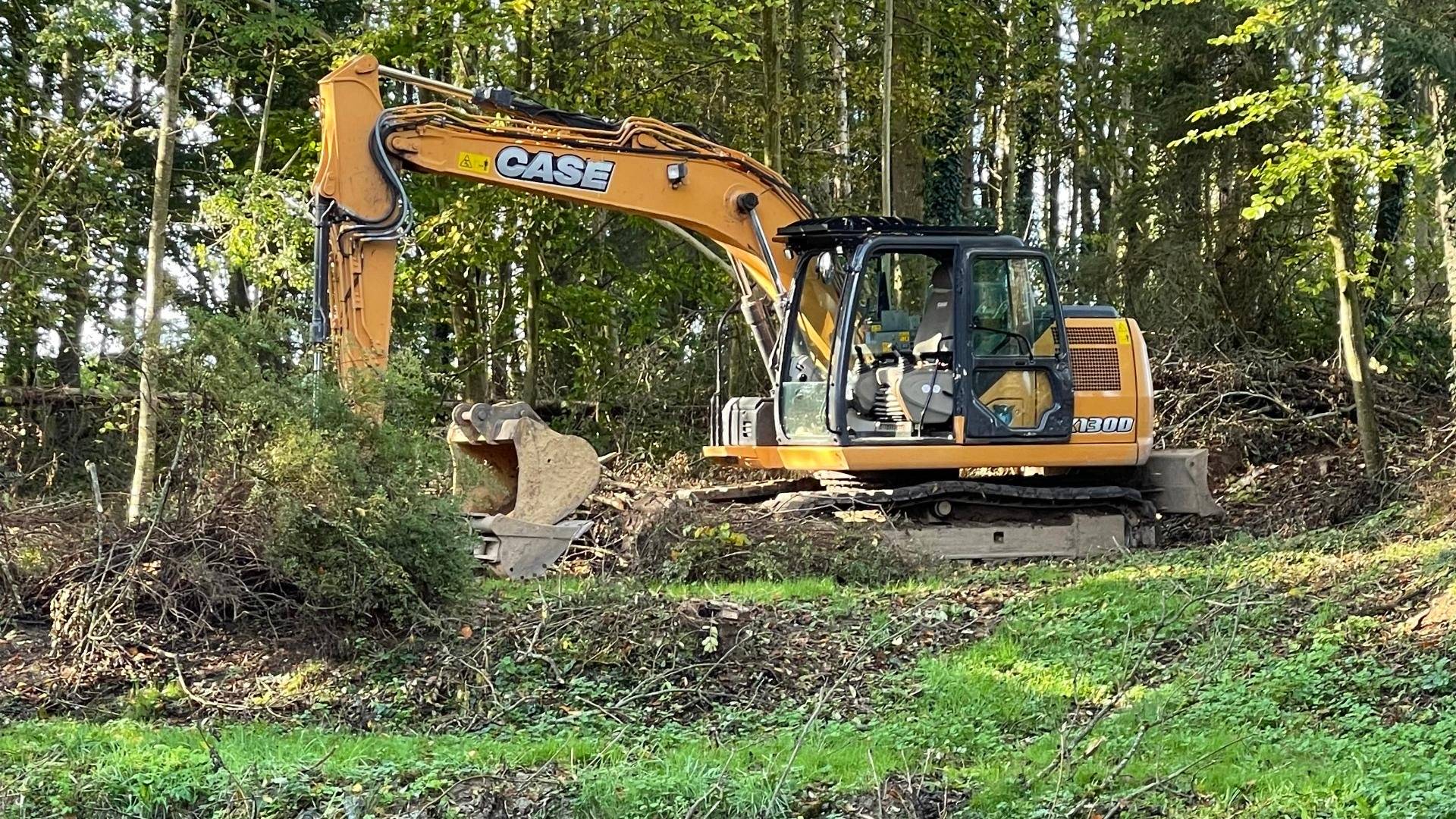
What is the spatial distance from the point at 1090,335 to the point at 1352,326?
2.35 m

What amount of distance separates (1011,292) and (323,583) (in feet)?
19.2

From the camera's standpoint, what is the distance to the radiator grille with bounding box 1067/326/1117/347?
10.4 metres

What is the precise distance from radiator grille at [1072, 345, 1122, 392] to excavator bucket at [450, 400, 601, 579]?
12.8 ft

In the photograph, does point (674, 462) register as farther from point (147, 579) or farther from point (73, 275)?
point (147, 579)

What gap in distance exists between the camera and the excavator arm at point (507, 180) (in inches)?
343

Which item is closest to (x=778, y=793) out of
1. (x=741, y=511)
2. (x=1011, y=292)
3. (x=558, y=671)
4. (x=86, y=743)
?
(x=558, y=671)

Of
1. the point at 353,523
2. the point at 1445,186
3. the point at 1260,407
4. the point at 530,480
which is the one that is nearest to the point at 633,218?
the point at 530,480

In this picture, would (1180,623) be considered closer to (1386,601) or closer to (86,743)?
(1386,601)

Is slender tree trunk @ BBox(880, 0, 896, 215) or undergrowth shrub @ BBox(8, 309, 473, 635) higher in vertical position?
slender tree trunk @ BBox(880, 0, 896, 215)

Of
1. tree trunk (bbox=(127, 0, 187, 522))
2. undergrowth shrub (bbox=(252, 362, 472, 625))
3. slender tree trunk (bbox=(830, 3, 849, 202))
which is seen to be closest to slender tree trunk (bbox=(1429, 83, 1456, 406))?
undergrowth shrub (bbox=(252, 362, 472, 625))

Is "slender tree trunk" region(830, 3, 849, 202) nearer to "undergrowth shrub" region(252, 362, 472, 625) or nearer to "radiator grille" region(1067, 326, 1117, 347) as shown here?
"radiator grille" region(1067, 326, 1117, 347)

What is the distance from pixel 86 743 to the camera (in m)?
5.22

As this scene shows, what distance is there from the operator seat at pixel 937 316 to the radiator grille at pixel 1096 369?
113 cm

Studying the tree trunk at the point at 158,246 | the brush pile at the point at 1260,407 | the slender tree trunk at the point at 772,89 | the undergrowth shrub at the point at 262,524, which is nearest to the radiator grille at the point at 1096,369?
the brush pile at the point at 1260,407
